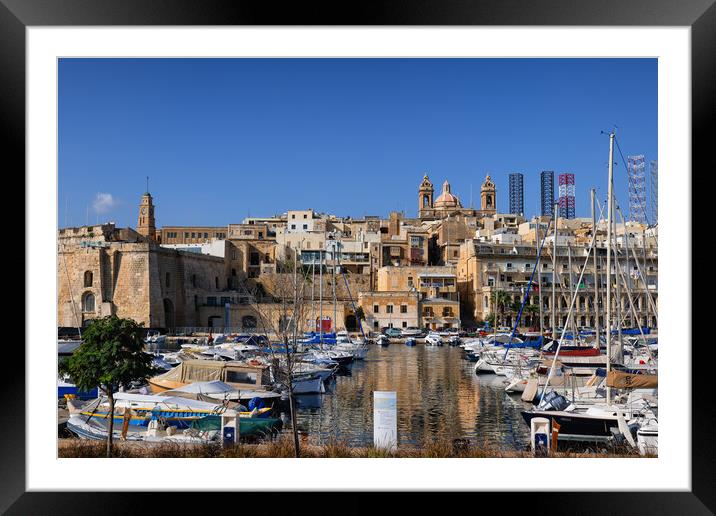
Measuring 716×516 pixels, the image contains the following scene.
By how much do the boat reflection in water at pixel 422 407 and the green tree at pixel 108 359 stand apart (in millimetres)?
2027

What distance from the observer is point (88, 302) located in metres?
24.2

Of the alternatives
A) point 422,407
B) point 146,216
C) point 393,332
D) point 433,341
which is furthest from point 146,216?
point 422,407

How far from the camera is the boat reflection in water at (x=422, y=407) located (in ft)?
29.2

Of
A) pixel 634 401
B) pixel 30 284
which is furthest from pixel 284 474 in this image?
pixel 634 401

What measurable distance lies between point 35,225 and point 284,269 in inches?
920

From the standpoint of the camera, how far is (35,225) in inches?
171

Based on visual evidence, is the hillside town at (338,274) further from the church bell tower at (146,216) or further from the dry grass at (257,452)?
the dry grass at (257,452)

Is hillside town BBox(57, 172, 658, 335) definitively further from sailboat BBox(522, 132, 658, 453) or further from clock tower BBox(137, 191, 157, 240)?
sailboat BBox(522, 132, 658, 453)

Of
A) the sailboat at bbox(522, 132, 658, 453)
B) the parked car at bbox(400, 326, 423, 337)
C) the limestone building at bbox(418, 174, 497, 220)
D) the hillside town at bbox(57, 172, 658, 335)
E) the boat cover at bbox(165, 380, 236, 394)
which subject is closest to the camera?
the sailboat at bbox(522, 132, 658, 453)

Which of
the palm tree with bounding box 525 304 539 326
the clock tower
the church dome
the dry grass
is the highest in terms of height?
the church dome

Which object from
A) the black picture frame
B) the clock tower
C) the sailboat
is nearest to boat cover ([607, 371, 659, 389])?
the sailboat

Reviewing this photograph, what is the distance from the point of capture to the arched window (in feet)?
78.9

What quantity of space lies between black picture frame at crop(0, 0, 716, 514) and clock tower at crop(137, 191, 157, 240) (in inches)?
1093
